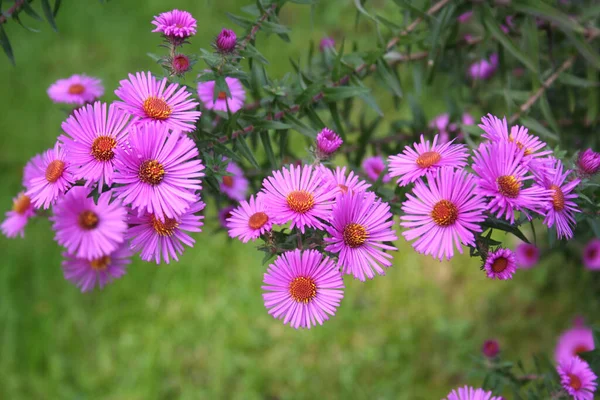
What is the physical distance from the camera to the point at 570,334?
157 cm

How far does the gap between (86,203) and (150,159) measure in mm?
140

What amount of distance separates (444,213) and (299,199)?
0.55 ft

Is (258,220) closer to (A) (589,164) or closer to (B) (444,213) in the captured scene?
(B) (444,213)

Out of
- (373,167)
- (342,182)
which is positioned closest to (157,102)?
(342,182)

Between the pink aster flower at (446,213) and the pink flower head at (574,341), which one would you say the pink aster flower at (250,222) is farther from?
the pink flower head at (574,341)

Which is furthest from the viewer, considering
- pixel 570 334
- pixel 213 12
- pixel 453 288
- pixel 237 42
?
pixel 213 12

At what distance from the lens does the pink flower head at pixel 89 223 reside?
0.64 meters

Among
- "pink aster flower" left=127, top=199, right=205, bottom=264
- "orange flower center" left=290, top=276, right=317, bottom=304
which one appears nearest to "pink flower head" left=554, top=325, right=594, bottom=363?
"orange flower center" left=290, top=276, right=317, bottom=304

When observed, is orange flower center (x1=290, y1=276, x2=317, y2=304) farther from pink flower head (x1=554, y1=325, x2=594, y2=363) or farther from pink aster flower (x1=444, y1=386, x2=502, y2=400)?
pink flower head (x1=554, y1=325, x2=594, y2=363)

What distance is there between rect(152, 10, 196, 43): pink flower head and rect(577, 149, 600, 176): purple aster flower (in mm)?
524

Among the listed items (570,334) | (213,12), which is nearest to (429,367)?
(570,334)

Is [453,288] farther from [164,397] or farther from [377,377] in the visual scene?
[164,397]

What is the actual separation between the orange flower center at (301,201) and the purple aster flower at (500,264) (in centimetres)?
21

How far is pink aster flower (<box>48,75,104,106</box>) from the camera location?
0.90 metres
